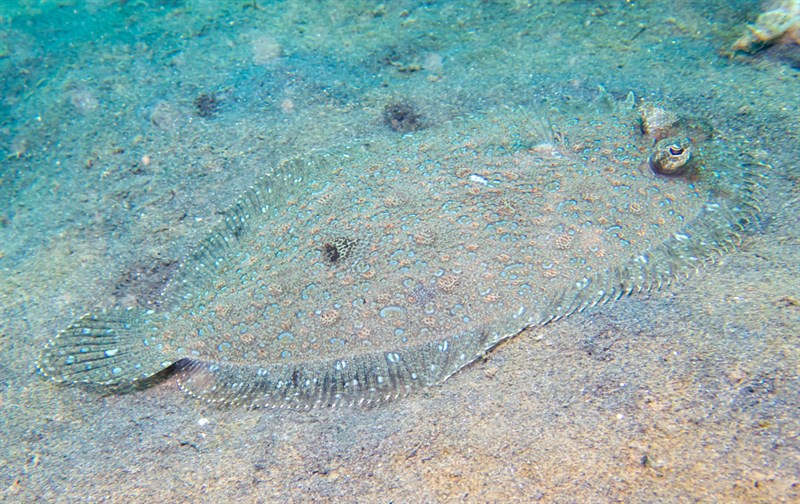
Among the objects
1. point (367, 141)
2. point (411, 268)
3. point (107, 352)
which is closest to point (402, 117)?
point (367, 141)

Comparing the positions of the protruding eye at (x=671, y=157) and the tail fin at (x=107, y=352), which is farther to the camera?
the protruding eye at (x=671, y=157)

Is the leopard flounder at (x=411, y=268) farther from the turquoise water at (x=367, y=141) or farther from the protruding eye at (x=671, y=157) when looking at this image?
the turquoise water at (x=367, y=141)

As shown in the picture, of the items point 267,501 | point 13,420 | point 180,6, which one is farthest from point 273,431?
point 180,6

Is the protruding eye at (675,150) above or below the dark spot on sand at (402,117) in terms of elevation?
above

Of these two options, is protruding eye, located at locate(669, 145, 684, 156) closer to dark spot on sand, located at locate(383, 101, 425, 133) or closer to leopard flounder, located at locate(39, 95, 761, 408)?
leopard flounder, located at locate(39, 95, 761, 408)

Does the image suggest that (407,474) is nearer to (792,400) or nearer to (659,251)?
(792,400)

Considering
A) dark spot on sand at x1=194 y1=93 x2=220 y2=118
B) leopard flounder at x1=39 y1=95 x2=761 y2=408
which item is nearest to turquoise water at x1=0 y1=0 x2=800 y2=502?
dark spot on sand at x1=194 y1=93 x2=220 y2=118

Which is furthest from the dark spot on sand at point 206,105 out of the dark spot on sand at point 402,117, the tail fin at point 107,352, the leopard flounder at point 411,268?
the tail fin at point 107,352

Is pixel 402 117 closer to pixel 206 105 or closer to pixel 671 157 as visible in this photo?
pixel 206 105
